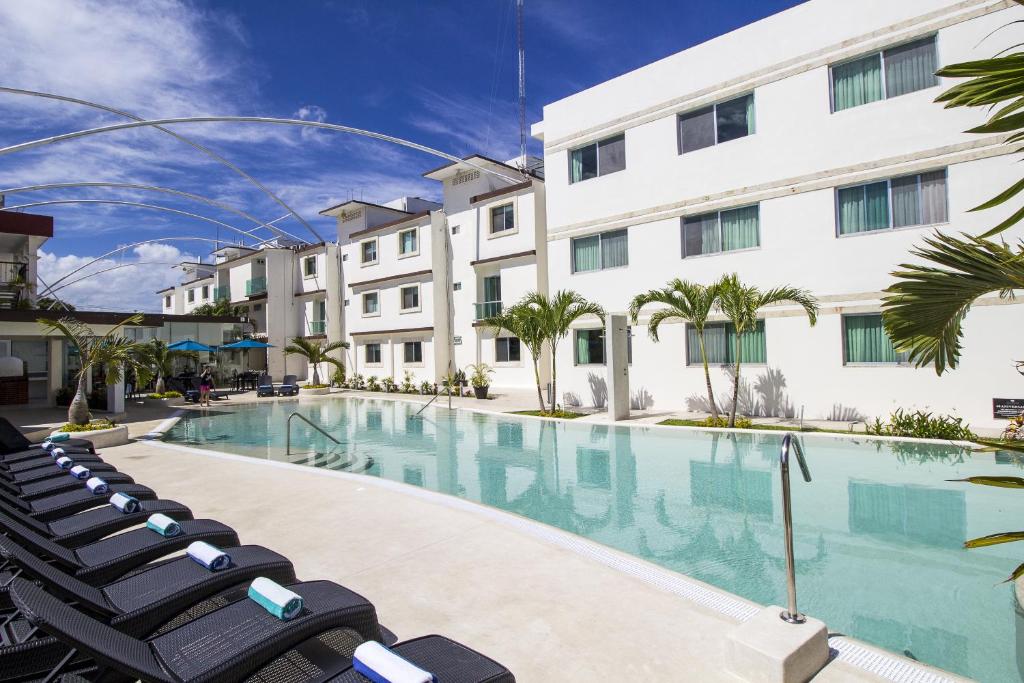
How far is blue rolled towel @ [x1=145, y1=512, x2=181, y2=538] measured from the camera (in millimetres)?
4098

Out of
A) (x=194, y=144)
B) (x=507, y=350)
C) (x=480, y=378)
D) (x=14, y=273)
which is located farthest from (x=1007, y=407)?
(x=194, y=144)

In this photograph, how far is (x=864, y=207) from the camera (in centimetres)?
1382

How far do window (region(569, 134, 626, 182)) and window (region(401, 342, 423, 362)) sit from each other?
41.2 feet

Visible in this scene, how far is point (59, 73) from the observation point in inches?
781

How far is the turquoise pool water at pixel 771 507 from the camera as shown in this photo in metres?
4.57

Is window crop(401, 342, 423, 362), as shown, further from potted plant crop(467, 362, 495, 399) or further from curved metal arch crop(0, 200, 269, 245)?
curved metal arch crop(0, 200, 269, 245)

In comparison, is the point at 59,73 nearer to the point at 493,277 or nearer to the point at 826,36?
the point at 493,277

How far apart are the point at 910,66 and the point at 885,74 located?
492 millimetres

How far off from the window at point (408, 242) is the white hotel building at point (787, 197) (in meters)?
6.79

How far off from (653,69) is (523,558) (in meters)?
16.8

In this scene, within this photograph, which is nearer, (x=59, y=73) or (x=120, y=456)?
(x=120, y=456)

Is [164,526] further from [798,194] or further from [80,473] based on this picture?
[798,194]

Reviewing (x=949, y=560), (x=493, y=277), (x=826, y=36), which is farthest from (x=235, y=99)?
(x=949, y=560)

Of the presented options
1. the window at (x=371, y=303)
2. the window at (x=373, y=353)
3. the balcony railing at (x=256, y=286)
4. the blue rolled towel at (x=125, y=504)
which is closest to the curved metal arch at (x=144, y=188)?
the balcony railing at (x=256, y=286)
